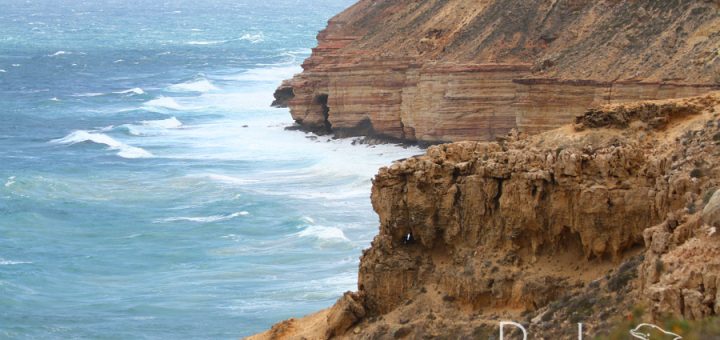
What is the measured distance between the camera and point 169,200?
189ft

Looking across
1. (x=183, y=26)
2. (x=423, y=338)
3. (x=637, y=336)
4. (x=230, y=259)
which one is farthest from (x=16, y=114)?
(x=183, y=26)

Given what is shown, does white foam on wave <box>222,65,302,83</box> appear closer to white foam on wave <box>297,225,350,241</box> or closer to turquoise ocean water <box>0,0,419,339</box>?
turquoise ocean water <box>0,0,419,339</box>

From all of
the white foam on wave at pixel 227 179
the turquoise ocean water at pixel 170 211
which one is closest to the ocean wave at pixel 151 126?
the turquoise ocean water at pixel 170 211

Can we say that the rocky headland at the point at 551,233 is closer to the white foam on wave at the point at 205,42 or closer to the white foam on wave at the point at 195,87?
the white foam on wave at the point at 195,87

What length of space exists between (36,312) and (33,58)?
3740 inches

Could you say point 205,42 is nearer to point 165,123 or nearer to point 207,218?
point 165,123

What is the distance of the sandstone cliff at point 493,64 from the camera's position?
4531 cm

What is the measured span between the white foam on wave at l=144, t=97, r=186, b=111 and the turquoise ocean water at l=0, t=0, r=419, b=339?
10cm

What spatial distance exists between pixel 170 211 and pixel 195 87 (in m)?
50.1

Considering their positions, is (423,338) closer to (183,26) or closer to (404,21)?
(404,21)

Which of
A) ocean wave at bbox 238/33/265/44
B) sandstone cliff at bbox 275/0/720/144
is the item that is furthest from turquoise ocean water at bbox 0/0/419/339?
ocean wave at bbox 238/33/265/44

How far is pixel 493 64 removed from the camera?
56.0m

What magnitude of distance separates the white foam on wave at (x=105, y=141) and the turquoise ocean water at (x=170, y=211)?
11cm

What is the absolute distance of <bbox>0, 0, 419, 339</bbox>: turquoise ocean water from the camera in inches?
1602
